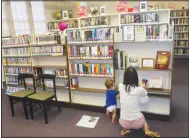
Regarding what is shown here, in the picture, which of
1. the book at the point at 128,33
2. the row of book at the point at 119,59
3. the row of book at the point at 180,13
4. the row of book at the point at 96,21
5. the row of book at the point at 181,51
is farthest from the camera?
the row of book at the point at 181,51

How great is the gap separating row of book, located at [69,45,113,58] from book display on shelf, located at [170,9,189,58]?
6.07 meters

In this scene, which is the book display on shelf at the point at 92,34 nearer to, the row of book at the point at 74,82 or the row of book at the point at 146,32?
the row of book at the point at 146,32

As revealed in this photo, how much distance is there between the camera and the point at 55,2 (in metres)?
8.55

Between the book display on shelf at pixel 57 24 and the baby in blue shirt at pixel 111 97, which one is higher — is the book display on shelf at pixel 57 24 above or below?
above

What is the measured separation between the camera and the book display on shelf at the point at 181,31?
7844mm

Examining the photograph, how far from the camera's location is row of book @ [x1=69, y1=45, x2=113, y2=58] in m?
3.02

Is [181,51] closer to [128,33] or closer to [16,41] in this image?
[128,33]

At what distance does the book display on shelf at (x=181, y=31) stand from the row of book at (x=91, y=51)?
19.9 ft

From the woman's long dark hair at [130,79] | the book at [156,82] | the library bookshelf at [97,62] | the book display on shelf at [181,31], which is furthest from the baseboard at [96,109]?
the book display on shelf at [181,31]

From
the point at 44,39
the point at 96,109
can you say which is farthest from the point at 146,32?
the point at 44,39

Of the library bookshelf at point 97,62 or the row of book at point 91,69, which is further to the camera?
the row of book at point 91,69

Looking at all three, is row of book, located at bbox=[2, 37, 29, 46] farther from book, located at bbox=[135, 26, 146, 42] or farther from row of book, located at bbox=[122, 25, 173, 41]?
book, located at bbox=[135, 26, 146, 42]

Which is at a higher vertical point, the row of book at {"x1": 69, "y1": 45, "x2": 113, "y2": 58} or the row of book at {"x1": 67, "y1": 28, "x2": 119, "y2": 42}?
the row of book at {"x1": 67, "y1": 28, "x2": 119, "y2": 42}

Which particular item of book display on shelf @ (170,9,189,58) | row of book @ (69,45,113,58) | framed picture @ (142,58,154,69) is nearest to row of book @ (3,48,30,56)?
row of book @ (69,45,113,58)
